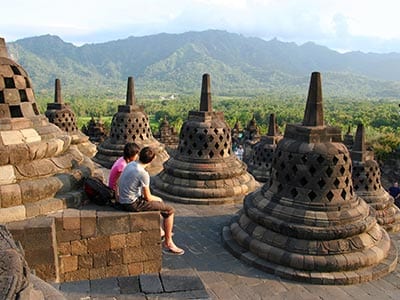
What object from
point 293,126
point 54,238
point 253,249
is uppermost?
point 293,126

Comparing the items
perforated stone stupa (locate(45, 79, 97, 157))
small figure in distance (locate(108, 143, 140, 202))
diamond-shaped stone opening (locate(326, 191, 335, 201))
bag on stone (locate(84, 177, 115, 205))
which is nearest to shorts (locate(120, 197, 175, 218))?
bag on stone (locate(84, 177, 115, 205))

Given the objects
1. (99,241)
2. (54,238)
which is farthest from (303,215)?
(54,238)

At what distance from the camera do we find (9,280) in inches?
87.1

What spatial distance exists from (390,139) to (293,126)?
3389cm

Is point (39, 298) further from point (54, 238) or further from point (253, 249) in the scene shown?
point (253, 249)

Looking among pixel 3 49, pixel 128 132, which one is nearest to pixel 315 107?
pixel 3 49

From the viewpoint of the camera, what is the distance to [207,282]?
5641mm

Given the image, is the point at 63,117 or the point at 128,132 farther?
the point at 63,117

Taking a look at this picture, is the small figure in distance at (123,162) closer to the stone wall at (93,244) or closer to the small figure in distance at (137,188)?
the small figure in distance at (137,188)

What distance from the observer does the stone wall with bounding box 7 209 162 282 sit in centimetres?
440

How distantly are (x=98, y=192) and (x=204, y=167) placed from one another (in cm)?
481

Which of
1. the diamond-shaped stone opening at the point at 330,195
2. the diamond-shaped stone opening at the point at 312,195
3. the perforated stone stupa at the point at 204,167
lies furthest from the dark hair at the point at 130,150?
the perforated stone stupa at the point at 204,167

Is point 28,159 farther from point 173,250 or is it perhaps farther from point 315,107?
point 315,107

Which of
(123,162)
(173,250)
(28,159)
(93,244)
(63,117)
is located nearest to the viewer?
(93,244)
